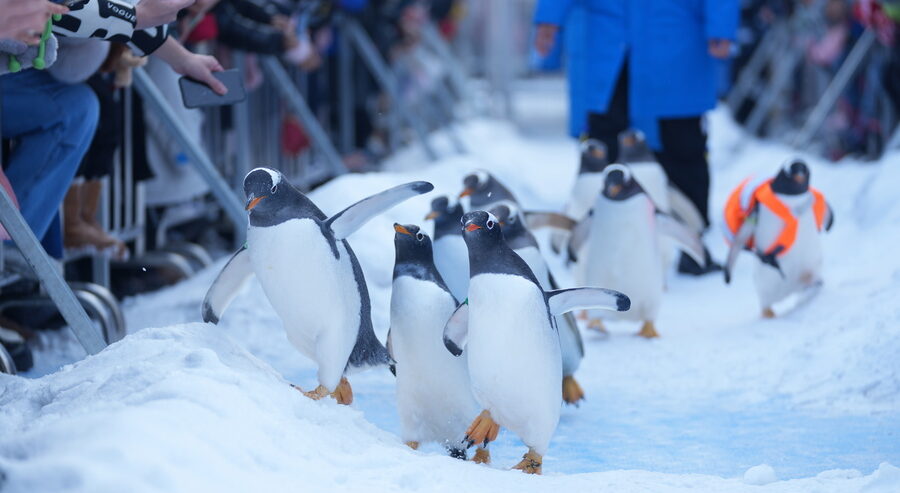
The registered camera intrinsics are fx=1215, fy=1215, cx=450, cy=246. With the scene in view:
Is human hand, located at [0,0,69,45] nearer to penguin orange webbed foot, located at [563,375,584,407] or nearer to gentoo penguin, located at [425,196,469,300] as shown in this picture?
gentoo penguin, located at [425,196,469,300]

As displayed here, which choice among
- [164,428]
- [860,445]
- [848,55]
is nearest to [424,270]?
[164,428]

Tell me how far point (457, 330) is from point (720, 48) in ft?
11.0

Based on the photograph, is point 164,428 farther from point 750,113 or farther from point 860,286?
point 750,113

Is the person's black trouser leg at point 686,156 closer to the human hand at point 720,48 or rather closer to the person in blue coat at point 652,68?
the person in blue coat at point 652,68

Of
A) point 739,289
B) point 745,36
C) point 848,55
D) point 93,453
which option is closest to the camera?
point 93,453

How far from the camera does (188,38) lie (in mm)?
4848

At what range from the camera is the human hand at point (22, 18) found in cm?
221

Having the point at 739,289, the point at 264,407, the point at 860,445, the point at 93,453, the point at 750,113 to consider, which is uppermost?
the point at 93,453

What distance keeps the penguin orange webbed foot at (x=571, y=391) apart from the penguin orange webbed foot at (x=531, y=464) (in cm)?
79

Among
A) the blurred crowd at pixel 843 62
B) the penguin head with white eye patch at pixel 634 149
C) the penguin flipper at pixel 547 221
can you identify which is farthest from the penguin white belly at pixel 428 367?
the blurred crowd at pixel 843 62

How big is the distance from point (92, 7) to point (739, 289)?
330 centimetres

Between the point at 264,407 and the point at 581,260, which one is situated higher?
the point at 264,407

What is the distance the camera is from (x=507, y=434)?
9.79 ft

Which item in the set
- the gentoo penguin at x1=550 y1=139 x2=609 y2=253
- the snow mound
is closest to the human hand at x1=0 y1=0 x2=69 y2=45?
the snow mound
